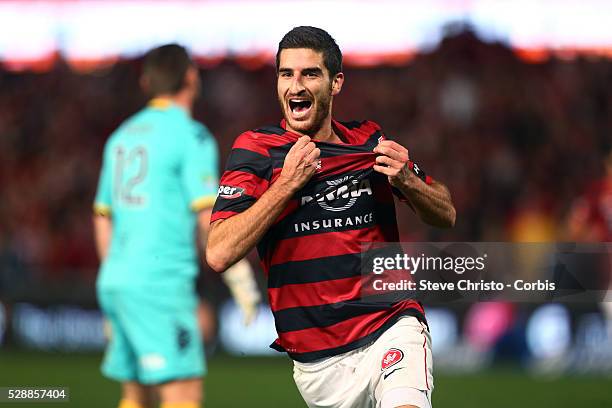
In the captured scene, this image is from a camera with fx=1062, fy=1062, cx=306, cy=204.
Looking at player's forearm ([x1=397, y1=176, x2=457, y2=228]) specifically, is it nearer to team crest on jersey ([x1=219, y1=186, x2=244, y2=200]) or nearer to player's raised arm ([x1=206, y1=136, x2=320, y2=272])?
player's raised arm ([x1=206, y1=136, x2=320, y2=272])

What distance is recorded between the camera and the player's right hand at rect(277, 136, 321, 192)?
3889 millimetres

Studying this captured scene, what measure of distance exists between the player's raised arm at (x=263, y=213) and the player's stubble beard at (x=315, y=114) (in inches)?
9.4

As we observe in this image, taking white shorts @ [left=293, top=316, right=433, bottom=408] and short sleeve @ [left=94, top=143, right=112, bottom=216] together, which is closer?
white shorts @ [left=293, top=316, right=433, bottom=408]

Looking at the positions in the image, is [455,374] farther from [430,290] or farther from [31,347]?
[430,290]

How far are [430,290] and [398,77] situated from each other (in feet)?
40.4

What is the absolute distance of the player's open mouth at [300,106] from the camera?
4160mm

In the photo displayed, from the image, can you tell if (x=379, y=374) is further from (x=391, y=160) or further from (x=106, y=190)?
(x=106, y=190)

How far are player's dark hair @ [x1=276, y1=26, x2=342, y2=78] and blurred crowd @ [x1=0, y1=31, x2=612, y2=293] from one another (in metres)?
9.16

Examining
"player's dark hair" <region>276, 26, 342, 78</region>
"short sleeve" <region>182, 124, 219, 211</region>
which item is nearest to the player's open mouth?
"player's dark hair" <region>276, 26, 342, 78</region>

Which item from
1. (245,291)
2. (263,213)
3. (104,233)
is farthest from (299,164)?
(104,233)

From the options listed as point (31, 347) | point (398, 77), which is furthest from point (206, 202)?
point (398, 77)

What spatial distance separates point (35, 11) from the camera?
16719mm

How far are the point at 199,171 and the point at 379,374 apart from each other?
6.94 feet

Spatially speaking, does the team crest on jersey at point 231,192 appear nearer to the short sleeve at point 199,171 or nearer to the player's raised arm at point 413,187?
the player's raised arm at point 413,187
